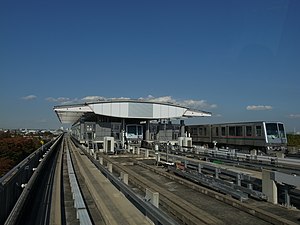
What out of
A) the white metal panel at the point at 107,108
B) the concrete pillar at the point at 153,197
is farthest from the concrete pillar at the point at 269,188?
the white metal panel at the point at 107,108

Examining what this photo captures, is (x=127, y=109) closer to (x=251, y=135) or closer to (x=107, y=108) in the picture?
(x=107, y=108)

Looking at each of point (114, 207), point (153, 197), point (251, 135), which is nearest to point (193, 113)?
point (251, 135)

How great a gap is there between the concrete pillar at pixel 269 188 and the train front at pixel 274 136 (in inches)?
710

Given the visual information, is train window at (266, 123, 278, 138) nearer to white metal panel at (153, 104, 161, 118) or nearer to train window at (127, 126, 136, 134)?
white metal panel at (153, 104, 161, 118)

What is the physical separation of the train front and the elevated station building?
1373cm

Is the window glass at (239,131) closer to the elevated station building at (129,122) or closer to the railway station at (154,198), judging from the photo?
the elevated station building at (129,122)

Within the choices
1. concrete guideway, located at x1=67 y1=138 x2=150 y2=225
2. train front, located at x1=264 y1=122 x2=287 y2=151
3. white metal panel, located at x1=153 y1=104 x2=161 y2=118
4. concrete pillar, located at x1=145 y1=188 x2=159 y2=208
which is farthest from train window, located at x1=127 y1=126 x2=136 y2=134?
concrete pillar, located at x1=145 y1=188 x2=159 y2=208

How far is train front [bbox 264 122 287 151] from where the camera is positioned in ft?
89.7

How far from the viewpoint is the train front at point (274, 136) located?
2733cm

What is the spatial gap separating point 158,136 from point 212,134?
295 inches

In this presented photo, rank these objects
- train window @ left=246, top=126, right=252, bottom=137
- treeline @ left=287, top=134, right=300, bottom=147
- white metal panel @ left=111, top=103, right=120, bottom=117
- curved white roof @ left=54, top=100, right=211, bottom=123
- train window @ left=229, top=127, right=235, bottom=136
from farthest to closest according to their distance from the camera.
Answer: treeline @ left=287, top=134, right=300, bottom=147 < white metal panel @ left=111, top=103, right=120, bottom=117 < curved white roof @ left=54, top=100, right=211, bottom=123 < train window @ left=229, top=127, right=235, bottom=136 < train window @ left=246, top=126, right=252, bottom=137

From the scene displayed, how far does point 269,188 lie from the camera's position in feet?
33.1

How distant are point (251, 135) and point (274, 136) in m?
2.03

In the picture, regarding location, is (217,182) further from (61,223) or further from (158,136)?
(158,136)
